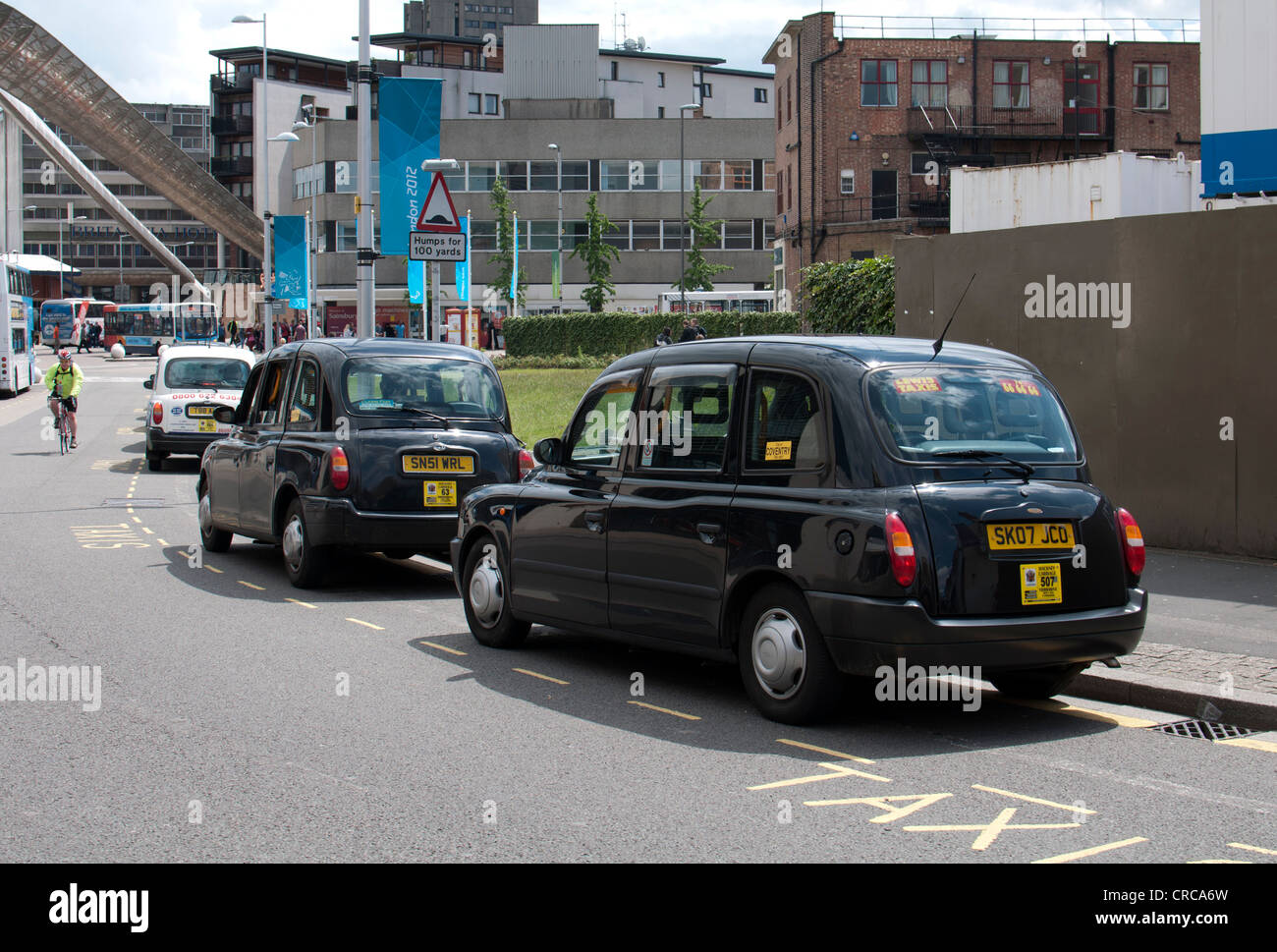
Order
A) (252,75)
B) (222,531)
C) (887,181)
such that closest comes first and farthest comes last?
(222,531) < (887,181) < (252,75)

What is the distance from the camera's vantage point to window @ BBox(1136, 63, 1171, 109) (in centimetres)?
6500

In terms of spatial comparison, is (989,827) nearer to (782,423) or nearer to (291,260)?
(782,423)

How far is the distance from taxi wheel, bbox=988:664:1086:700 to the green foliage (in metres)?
8.72

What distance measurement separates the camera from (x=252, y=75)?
118438 millimetres

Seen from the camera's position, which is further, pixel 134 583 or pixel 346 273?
pixel 346 273

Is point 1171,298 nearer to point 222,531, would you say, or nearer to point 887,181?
point 222,531

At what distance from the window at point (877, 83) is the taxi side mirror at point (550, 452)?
2304 inches

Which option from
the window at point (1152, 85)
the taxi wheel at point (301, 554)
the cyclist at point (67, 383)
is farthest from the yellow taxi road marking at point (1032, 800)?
the window at point (1152, 85)

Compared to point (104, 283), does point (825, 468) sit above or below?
below

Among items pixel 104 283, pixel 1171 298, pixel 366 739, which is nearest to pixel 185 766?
pixel 366 739

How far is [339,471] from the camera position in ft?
36.2

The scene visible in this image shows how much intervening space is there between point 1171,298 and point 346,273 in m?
80.8

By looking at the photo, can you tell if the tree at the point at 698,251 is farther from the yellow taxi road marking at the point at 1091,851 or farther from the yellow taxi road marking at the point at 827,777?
the yellow taxi road marking at the point at 1091,851
